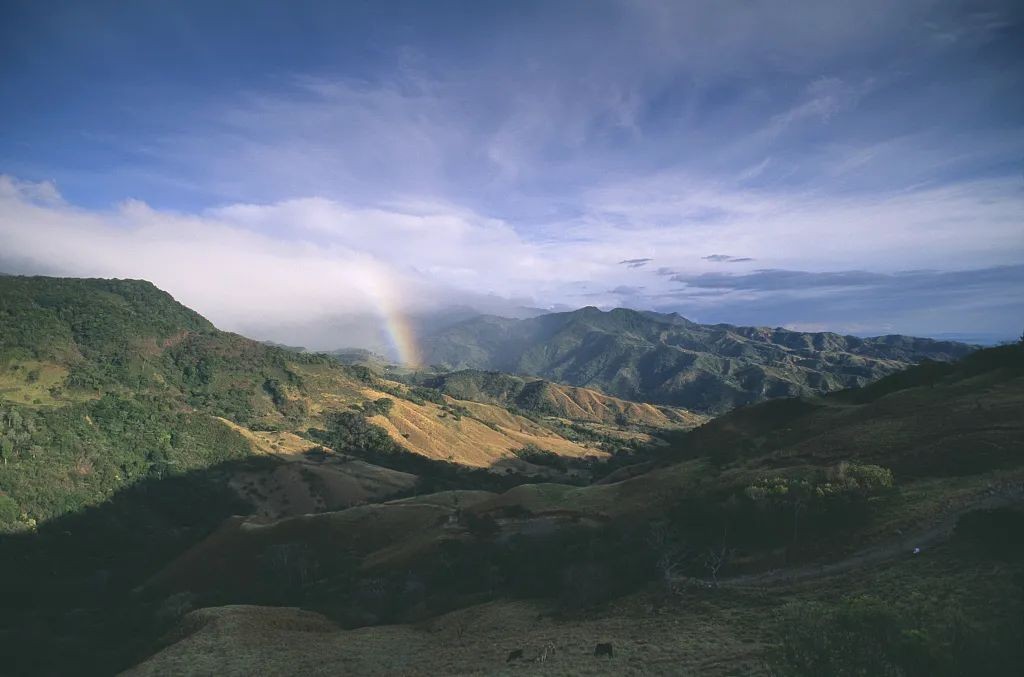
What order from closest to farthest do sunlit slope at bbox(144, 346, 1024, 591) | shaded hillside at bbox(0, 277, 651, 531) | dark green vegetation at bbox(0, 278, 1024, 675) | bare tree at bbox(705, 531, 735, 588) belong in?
dark green vegetation at bbox(0, 278, 1024, 675)
bare tree at bbox(705, 531, 735, 588)
sunlit slope at bbox(144, 346, 1024, 591)
shaded hillside at bbox(0, 277, 651, 531)

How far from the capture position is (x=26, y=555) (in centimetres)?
9644

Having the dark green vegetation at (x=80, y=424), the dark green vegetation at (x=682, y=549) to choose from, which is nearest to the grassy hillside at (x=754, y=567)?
the dark green vegetation at (x=682, y=549)

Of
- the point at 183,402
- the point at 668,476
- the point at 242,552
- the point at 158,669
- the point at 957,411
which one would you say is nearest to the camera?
the point at 158,669

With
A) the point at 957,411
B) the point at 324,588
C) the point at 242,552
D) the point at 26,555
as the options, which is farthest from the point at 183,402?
the point at 957,411

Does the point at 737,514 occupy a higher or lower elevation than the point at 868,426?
lower

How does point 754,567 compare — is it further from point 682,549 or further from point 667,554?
point 667,554

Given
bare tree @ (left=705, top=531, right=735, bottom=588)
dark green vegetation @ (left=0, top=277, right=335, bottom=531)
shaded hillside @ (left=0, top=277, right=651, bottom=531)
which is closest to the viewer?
bare tree @ (left=705, top=531, right=735, bottom=588)

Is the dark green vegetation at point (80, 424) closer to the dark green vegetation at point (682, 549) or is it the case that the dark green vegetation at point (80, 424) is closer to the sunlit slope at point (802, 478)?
the dark green vegetation at point (682, 549)

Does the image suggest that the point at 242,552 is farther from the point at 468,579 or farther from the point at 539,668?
the point at 539,668

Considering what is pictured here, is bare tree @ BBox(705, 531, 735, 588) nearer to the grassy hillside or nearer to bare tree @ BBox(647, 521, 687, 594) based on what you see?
the grassy hillside

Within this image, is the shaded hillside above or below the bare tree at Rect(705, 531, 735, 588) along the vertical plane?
below

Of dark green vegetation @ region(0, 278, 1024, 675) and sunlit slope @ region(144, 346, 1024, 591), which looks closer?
dark green vegetation @ region(0, 278, 1024, 675)

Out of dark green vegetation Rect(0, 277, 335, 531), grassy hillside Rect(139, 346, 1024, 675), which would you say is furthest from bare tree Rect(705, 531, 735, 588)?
dark green vegetation Rect(0, 277, 335, 531)

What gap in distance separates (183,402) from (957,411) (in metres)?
219
